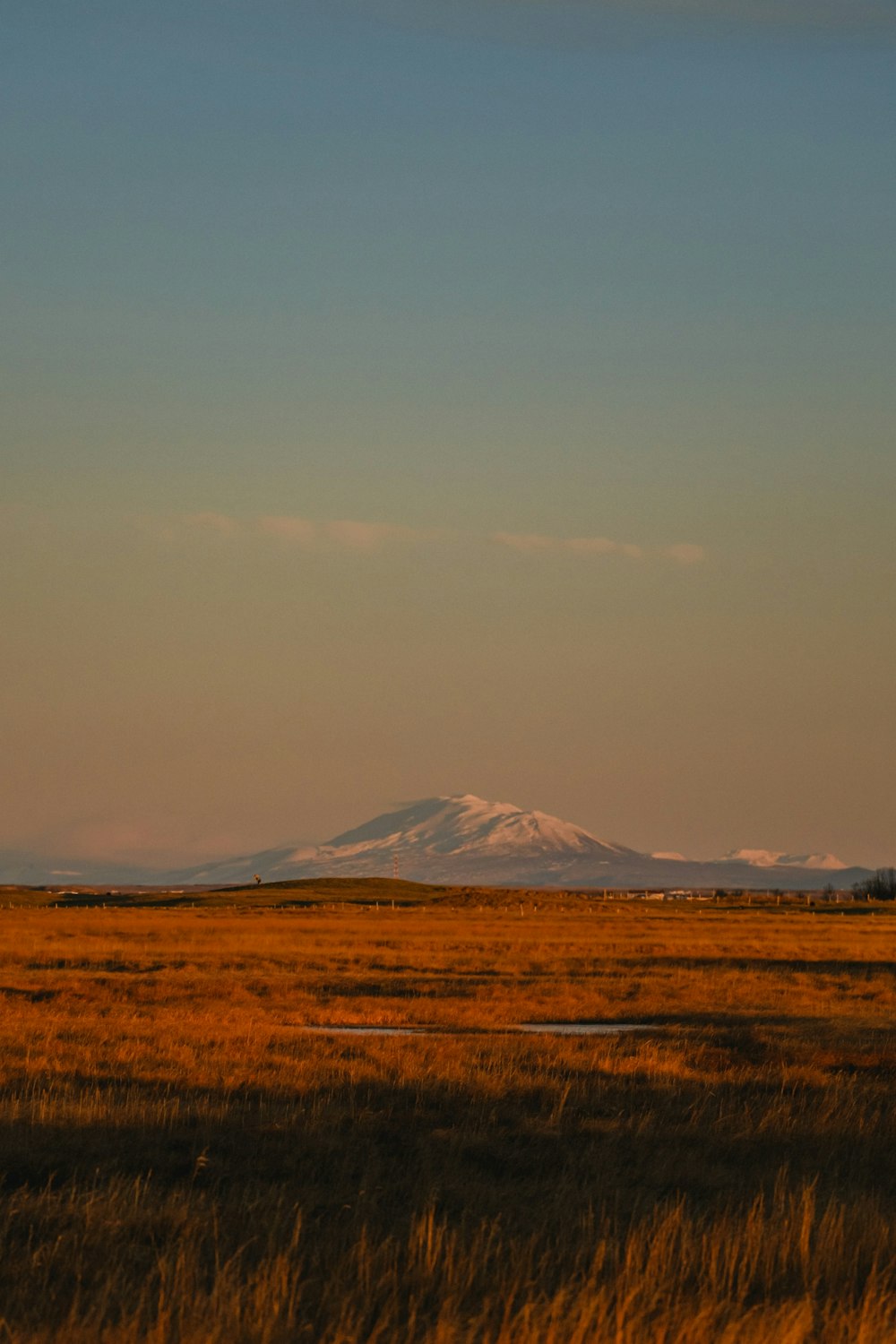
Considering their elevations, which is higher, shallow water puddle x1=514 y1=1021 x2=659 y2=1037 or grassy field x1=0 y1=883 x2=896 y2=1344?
grassy field x1=0 y1=883 x2=896 y2=1344

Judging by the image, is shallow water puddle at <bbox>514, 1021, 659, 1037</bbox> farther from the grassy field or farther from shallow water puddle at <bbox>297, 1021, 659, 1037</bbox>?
the grassy field

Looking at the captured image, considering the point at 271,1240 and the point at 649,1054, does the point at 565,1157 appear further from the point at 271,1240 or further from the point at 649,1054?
the point at 649,1054

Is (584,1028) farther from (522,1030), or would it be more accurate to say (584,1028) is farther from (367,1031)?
(367,1031)

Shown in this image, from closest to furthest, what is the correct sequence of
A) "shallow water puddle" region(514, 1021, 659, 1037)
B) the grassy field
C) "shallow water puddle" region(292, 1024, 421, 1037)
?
the grassy field < "shallow water puddle" region(292, 1024, 421, 1037) < "shallow water puddle" region(514, 1021, 659, 1037)

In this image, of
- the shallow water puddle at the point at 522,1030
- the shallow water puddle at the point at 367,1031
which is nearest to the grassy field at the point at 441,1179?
the shallow water puddle at the point at 522,1030

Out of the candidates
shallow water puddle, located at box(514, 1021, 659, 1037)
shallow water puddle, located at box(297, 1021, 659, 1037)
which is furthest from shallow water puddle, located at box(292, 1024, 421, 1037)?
shallow water puddle, located at box(514, 1021, 659, 1037)

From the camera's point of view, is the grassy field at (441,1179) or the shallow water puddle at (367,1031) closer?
the grassy field at (441,1179)

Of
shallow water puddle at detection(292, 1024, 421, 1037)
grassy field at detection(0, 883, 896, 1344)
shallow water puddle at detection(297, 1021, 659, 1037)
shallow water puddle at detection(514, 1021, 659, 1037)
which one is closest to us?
grassy field at detection(0, 883, 896, 1344)

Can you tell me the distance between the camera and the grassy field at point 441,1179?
360 inches

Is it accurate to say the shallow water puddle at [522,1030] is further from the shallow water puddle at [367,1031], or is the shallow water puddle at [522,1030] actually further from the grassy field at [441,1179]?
the grassy field at [441,1179]

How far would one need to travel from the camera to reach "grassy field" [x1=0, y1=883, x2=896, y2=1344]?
30.0 ft

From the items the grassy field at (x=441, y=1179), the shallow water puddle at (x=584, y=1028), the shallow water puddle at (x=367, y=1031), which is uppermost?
the grassy field at (x=441, y=1179)

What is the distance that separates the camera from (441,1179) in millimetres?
13500

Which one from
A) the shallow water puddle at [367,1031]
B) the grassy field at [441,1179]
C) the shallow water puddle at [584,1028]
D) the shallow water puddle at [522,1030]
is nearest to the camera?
the grassy field at [441,1179]
